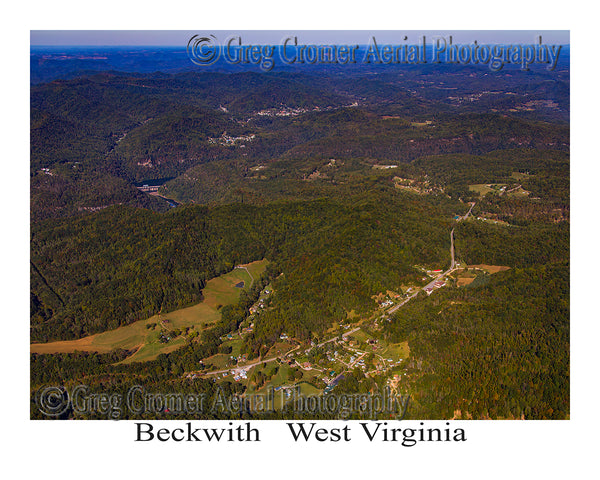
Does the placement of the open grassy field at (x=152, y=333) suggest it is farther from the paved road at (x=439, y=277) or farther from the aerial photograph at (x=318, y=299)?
the paved road at (x=439, y=277)

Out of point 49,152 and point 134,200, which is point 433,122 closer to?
point 134,200

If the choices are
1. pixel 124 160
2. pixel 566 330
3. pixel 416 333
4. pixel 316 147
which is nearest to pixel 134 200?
pixel 124 160

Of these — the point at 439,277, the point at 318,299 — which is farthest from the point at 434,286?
the point at 318,299

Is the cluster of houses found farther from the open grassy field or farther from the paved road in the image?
the open grassy field

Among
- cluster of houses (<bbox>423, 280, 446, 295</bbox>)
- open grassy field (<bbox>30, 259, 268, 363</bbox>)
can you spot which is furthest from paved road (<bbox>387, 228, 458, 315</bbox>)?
open grassy field (<bbox>30, 259, 268, 363</bbox>)

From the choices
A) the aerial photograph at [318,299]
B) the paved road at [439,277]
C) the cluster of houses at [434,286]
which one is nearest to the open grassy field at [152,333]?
the aerial photograph at [318,299]

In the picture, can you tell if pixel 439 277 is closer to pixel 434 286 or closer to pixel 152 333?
pixel 434 286

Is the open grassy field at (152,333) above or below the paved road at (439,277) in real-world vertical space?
below

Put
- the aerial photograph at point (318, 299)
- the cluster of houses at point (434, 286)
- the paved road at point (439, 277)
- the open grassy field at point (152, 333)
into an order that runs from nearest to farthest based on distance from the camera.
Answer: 1. the aerial photograph at point (318, 299)
2. the open grassy field at point (152, 333)
3. the paved road at point (439, 277)
4. the cluster of houses at point (434, 286)
